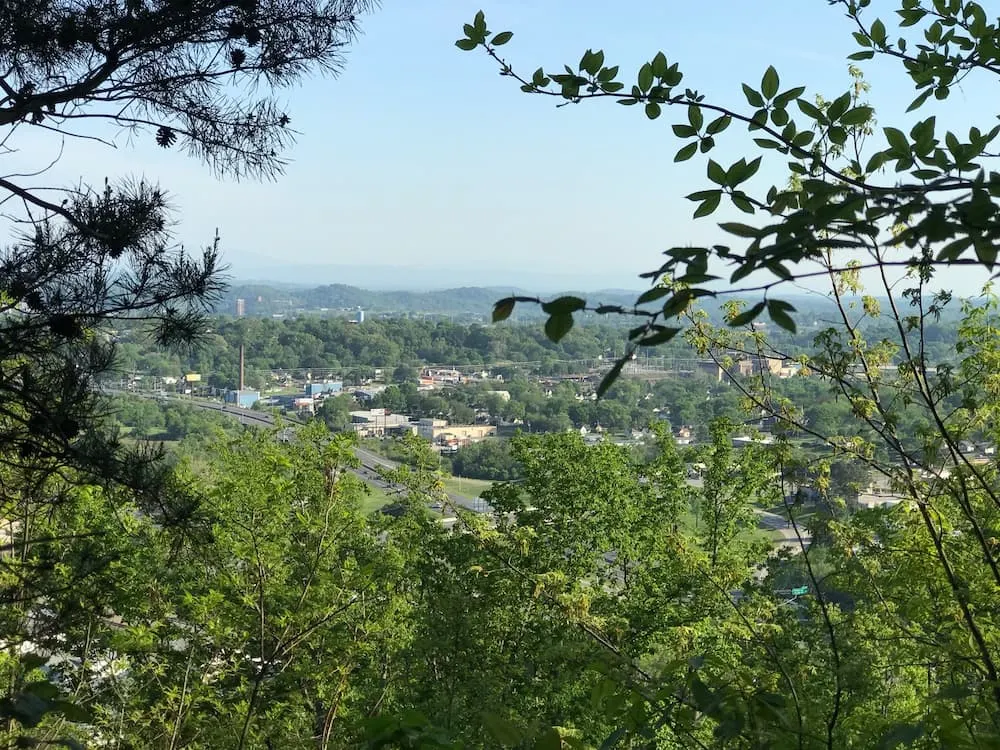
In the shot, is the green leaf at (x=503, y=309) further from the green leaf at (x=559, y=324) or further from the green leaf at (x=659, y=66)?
the green leaf at (x=659, y=66)

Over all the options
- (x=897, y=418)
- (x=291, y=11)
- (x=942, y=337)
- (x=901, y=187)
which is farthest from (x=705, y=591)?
(x=901, y=187)

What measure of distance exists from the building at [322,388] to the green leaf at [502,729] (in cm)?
3162

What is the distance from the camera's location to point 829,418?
12.1 feet

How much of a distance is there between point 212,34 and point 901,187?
9.06 feet

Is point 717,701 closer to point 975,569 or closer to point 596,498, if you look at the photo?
point 975,569

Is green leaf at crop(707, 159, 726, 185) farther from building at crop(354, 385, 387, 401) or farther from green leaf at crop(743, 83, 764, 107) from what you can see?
building at crop(354, 385, 387, 401)

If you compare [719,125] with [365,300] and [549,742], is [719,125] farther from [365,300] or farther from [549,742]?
[365,300]

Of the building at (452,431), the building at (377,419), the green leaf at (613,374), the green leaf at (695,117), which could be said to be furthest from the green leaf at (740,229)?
the building at (377,419)

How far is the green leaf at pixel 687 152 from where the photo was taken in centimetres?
160

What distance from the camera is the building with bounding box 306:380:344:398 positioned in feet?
108

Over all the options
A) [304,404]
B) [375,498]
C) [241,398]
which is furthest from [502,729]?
[304,404]

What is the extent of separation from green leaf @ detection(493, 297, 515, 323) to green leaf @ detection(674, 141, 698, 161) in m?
0.79

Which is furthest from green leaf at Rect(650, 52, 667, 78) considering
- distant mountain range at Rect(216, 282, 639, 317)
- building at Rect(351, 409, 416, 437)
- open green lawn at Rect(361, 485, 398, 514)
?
distant mountain range at Rect(216, 282, 639, 317)

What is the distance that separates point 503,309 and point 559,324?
109 millimetres
